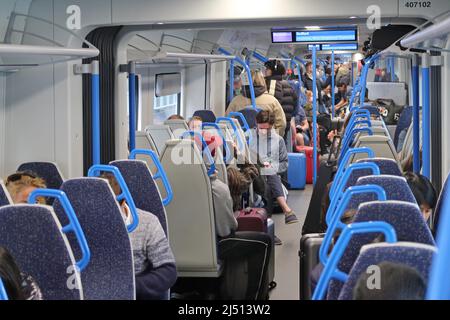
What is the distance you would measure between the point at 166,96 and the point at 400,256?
31.9ft

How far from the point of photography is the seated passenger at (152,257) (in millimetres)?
3703

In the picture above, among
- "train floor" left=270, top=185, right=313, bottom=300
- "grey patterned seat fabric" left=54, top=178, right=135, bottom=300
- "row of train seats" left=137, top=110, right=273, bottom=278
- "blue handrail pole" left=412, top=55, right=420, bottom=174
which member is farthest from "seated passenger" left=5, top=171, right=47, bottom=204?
"blue handrail pole" left=412, top=55, right=420, bottom=174

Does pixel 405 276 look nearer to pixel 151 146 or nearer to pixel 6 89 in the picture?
pixel 6 89

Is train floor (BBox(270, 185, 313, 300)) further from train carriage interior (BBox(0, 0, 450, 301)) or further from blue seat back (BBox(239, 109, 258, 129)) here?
blue seat back (BBox(239, 109, 258, 129))

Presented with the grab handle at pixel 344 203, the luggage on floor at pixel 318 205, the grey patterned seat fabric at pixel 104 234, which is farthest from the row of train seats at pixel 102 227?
the grab handle at pixel 344 203

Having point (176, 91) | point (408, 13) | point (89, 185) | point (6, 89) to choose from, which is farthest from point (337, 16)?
point (176, 91)

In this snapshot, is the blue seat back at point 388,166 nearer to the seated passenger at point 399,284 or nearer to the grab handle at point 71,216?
the grab handle at point 71,216

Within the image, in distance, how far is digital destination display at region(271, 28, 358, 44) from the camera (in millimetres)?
8922

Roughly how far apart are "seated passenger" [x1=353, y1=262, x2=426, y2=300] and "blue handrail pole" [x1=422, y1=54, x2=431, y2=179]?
3.84m

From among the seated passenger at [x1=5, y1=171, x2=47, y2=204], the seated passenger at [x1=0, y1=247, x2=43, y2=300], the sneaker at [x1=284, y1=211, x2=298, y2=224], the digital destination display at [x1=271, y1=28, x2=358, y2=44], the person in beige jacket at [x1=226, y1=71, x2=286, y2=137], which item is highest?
the digital destination display at [x1=271, y1=28, x2=358, y2=44]

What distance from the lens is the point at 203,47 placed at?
12.0 metres

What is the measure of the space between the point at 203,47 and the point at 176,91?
94 cm

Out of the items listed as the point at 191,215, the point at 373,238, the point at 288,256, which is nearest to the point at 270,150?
the point at 288,256

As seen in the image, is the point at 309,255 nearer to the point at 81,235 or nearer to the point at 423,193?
the point at 423,193
